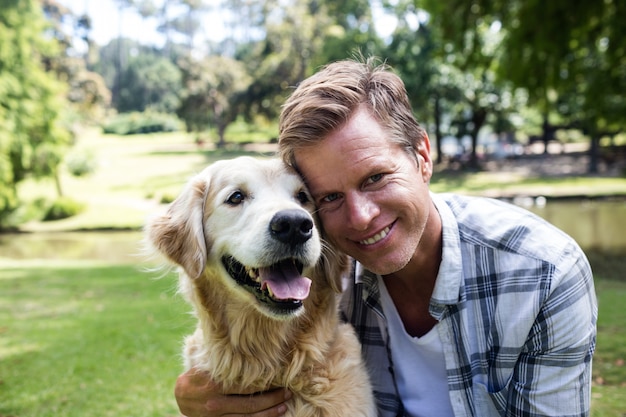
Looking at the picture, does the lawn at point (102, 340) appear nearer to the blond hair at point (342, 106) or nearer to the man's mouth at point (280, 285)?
the man's mouth at point (280, 285)

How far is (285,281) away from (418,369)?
88cm

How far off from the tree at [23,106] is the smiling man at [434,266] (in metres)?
21.9

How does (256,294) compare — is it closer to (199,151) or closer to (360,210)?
(360,210)

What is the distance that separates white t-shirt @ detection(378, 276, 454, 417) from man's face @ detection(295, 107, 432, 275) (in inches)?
18.7

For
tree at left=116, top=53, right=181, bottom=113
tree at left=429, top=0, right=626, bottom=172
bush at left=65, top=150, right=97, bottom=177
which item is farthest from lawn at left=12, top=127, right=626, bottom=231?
tree at left=116, top=53, right=181, bottom=113

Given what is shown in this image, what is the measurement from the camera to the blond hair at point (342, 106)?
2568mm

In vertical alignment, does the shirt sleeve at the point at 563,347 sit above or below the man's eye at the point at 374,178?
below

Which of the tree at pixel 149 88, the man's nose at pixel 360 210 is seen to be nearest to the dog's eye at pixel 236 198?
the man's nose at pixel 360 210

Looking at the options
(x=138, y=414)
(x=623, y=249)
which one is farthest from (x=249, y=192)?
(x=623, y=249)

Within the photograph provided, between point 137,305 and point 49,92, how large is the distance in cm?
1785

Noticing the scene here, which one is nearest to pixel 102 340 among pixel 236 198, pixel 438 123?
pixel 236 198

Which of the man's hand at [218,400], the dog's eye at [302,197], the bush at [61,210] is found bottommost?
the bush at [61,210]

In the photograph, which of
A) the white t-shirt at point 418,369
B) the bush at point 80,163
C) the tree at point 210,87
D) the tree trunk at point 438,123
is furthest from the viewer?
the tree at point 210,87

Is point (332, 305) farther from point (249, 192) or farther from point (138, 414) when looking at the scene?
point (138, 414)
